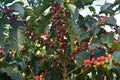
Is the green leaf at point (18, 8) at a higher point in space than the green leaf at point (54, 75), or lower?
higher

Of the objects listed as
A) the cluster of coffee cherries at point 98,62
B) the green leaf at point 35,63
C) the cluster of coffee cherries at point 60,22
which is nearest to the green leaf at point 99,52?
the cluster of coffee cherries at point 98,62

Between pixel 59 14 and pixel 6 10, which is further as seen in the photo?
pixel 59 14

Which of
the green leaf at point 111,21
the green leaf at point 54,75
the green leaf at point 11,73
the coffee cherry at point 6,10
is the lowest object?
the green leaf at point 11,73

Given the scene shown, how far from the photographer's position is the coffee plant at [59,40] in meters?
2.33

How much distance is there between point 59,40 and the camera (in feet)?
8.96

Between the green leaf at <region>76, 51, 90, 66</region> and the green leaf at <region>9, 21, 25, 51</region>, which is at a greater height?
the green leaf at <region>9, 21, 25, 51</region>

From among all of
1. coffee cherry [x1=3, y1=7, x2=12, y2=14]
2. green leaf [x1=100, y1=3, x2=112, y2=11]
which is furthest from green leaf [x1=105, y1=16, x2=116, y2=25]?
coffee cherry [x1=3, y1=7, x2=12, y2=14]

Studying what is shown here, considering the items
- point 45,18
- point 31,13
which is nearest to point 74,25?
point 45,18

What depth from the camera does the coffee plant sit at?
7.66 feet

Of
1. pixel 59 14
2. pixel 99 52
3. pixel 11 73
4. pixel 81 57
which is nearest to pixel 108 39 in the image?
pixel 99 52

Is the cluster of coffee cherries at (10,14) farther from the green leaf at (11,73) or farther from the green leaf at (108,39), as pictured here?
the green leaf at (108,39)

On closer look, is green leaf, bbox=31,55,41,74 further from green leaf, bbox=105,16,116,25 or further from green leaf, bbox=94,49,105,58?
green leaf, bbox=105,16,116,25

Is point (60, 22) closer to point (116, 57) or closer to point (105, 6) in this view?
point (105, 6)

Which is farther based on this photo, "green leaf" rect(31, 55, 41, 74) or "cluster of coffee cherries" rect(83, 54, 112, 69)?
"green leaf" rect(31, 55, 41, 74)
